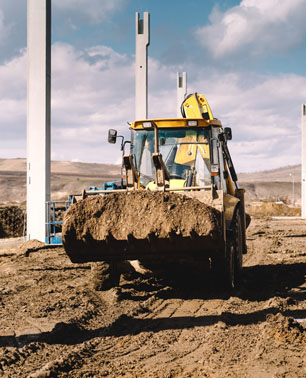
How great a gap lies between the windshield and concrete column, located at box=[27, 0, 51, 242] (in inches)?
280

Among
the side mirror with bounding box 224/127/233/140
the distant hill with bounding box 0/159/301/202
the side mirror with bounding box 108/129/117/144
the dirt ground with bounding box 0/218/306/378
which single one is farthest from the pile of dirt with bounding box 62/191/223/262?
the distant hill with bounding box 0/159/301/202

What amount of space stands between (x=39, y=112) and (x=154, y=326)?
1042 cm

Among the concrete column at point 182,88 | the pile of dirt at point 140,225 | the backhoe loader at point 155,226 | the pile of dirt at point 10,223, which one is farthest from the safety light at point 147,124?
the concrete column at point 182,88

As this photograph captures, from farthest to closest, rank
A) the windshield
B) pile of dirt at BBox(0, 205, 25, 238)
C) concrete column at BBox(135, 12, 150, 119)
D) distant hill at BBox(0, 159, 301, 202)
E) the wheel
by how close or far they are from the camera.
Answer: distant hill at BBox(0, 159, 301, 202) → pile of dirt at BBox(0, 205, 25, 238) → concrete column at BBox(135, 12, 150, 119) → the windshield → the wheel

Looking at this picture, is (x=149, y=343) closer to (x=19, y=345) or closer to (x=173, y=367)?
(x=173, y=367)

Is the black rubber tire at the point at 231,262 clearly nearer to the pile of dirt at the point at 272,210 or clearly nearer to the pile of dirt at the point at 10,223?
the pile of dirt at the point at 10,223

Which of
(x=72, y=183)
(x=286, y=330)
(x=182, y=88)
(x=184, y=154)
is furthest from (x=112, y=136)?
(x=72, y=183)

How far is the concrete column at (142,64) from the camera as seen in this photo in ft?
63.8

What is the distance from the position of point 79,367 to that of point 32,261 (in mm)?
8378

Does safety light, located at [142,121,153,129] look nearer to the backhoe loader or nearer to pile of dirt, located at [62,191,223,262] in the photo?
the backhoe loader

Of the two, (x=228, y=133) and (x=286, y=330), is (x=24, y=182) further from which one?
(x=286, y=330)

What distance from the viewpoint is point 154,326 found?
6.09 metres

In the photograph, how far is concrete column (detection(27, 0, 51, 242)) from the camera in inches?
584

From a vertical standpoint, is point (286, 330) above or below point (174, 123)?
below
